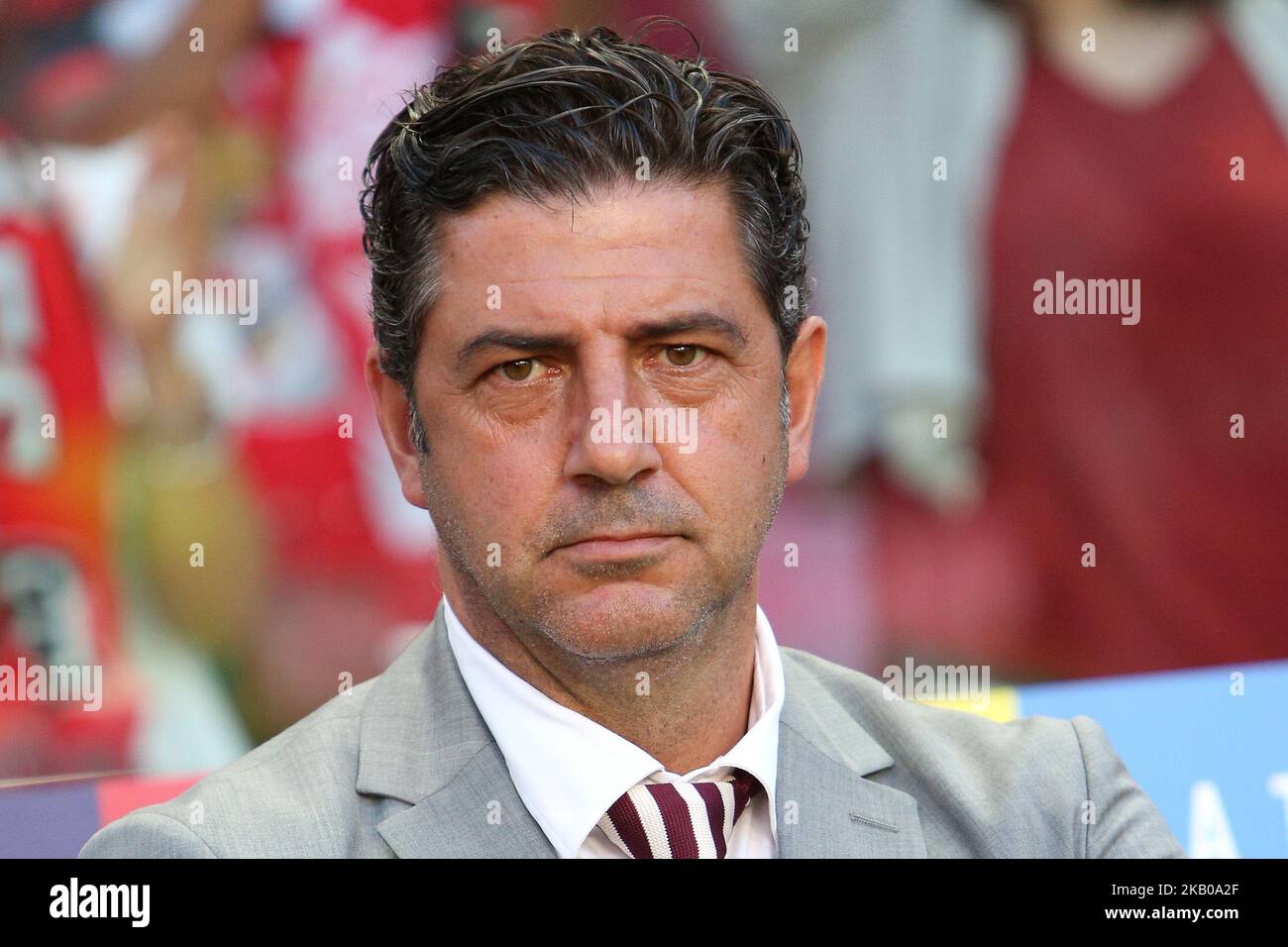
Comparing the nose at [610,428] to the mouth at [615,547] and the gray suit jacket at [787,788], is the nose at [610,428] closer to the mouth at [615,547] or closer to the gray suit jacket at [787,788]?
the mouth at [615,547]

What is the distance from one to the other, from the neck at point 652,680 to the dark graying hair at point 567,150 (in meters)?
0.33

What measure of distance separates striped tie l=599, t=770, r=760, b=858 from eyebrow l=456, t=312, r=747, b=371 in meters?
0.67

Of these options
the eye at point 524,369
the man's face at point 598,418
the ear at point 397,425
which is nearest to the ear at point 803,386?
the man's face at point 598,418

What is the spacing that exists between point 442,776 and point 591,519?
0.47 metres

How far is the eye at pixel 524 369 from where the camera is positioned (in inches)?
80.4

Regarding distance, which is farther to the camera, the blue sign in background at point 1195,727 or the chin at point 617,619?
the blue sign in background at point 1195,727

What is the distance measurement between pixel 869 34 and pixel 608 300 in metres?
2.59

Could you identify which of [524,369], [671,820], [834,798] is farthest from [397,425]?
[834,798]

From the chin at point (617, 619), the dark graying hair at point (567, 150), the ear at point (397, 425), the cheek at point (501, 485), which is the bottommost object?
the chin at point (617, 619)

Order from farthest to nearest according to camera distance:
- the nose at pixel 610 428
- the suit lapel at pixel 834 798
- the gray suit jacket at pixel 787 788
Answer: the suit lapel at pixel 834 798 < the gray suit jacket at pixel 787 788 < the nose at pixel 610 428

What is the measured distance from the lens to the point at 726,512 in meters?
2.06

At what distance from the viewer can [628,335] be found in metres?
2.02

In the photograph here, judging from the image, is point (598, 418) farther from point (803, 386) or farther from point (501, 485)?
point (803, 386)
